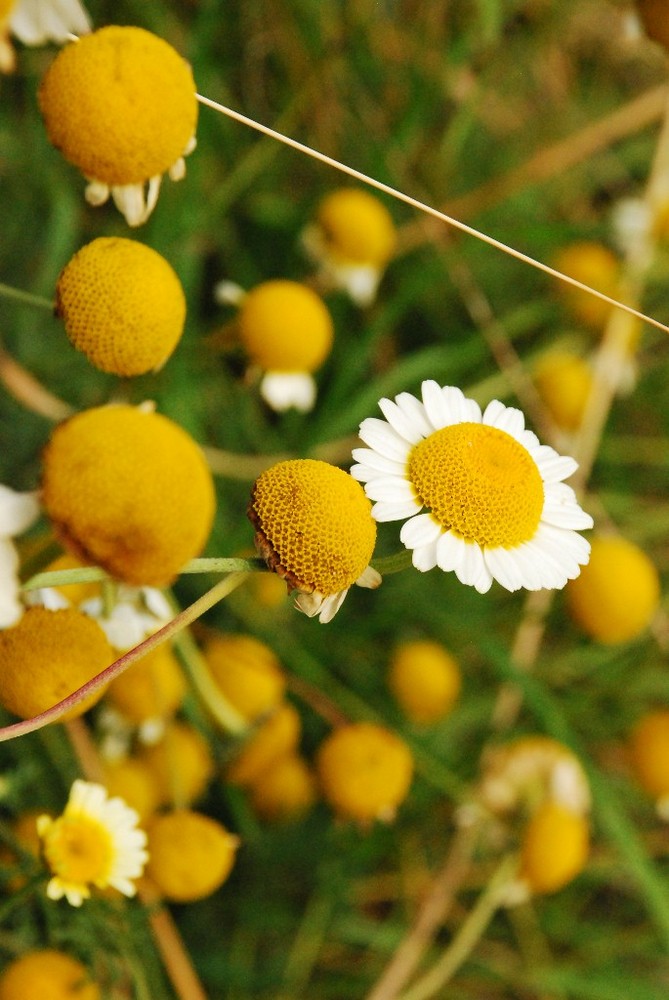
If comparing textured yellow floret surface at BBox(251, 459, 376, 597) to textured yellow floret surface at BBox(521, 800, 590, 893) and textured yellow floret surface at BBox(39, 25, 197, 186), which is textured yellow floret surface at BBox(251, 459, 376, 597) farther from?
textured yellow floret surface at BBox(521, 800, 590, 893)

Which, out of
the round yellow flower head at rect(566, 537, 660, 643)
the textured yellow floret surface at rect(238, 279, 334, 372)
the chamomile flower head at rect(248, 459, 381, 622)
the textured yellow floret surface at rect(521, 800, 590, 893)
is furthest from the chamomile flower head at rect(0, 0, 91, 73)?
the textured yellow floret surface at rect(521, 800, 590, 893)

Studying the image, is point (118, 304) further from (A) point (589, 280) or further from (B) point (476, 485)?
(A) point (589, 280)

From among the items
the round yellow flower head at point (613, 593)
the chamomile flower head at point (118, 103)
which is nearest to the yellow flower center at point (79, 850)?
the chamomile flower head at point (118, 103)

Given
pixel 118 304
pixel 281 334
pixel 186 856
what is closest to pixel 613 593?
pixel 281 334

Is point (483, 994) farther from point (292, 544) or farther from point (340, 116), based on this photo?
point (340, 116)

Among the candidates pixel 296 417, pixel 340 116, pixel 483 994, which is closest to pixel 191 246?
pixel 296 417

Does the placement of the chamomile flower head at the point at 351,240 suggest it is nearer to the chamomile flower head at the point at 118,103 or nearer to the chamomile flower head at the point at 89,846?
the chamomile flower head at the point at 118,103
